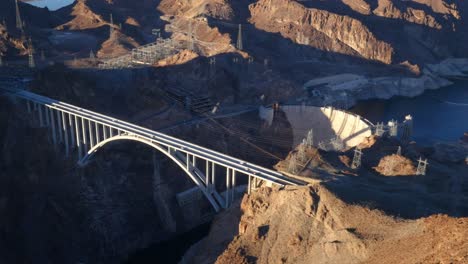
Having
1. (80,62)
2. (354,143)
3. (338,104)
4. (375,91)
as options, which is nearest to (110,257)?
(354,143)

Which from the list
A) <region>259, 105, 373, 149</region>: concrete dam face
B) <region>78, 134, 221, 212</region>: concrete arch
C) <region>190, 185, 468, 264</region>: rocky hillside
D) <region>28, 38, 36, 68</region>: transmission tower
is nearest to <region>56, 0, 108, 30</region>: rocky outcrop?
<region>28, 38, 36, 68</region>: transmission tower

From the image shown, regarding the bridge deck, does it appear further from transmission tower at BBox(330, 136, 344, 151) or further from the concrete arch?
transmission tower at BBox(330, 136, 344, 151)

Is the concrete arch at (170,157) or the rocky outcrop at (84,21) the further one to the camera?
the rocky outcrop at (84,21)

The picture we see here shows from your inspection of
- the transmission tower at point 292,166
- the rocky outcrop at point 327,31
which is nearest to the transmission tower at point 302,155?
the transmission tower at point 292,166

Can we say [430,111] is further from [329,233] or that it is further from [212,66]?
[329,233]

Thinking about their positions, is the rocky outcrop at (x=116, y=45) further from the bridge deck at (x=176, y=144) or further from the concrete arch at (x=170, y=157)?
the concrete arch at (x=170, y=157)
